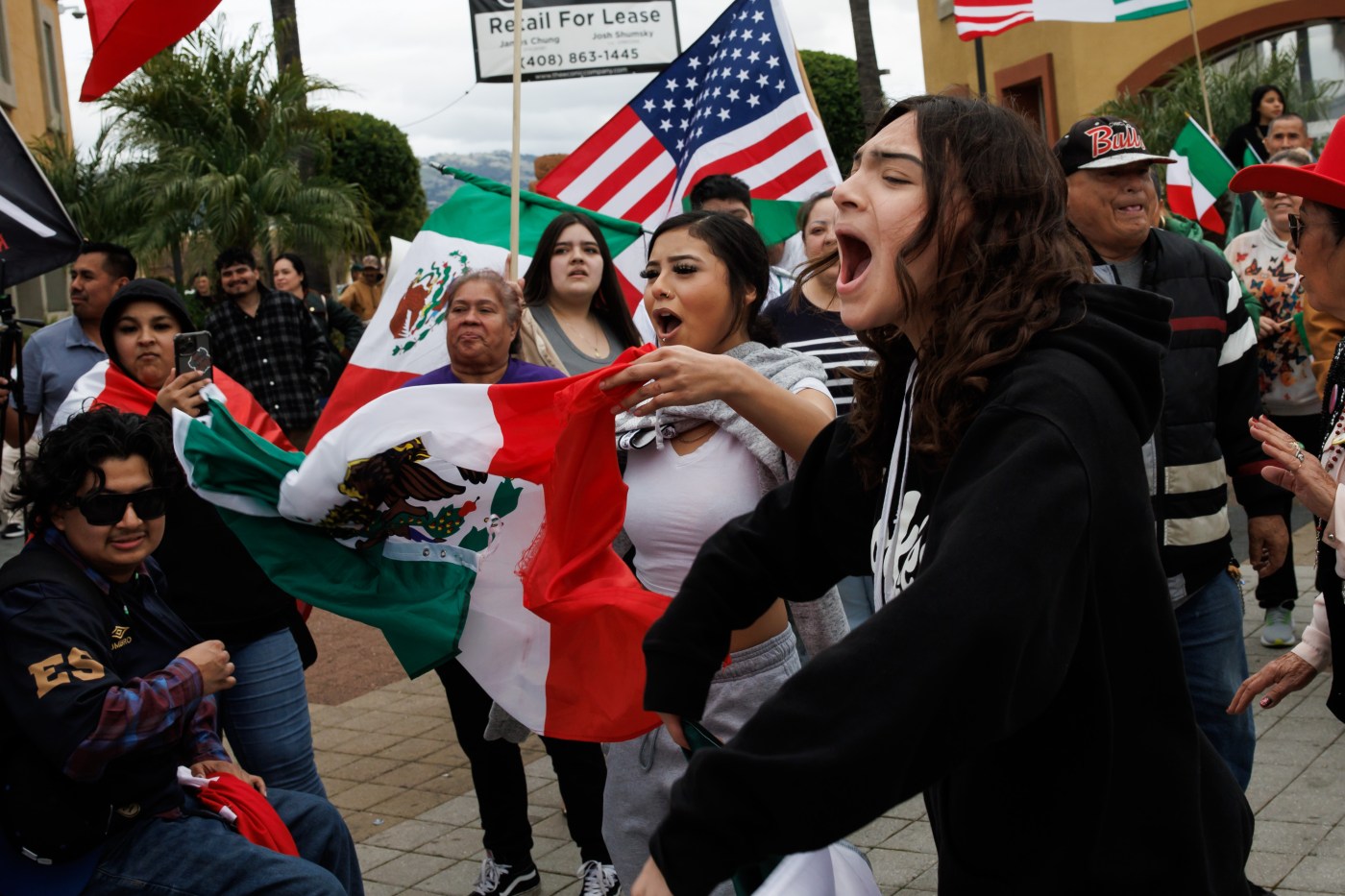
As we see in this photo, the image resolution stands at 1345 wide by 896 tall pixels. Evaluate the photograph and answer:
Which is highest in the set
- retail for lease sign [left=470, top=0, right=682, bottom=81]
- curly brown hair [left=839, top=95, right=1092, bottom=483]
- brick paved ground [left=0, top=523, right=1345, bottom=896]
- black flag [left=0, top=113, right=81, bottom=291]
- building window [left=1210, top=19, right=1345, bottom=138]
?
retail for lease sign [left=470, top=0, right=682, bottom=81]

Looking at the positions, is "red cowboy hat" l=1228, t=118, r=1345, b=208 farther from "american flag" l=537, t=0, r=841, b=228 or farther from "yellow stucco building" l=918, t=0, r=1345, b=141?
"yellow stucco building" l=918, t=0, r=1345, b=141

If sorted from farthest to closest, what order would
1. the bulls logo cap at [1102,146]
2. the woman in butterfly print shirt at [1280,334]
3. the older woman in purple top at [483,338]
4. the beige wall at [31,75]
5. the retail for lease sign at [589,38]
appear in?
the beige wall at [31,75], the retail for lease sign at [589,38], the woman in butterfly print shirt at [1280,334], the older woman in purple top at [483,338], the bulls logo cap at [1102,146]

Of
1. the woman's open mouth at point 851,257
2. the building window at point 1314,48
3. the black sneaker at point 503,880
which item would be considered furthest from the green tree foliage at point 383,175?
the woman's open mouth at point 851,257

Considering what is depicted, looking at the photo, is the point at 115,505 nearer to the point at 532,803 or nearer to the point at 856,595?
the point at 532,803

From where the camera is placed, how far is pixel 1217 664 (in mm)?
4012

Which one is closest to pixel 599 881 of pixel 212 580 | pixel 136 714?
pixel 212 580

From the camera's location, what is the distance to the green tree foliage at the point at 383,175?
38.3 metres

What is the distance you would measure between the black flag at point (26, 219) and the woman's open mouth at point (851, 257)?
366 centimetres

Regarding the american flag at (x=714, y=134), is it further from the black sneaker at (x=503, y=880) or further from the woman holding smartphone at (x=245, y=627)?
the black sneaker at (x=503, y=880)

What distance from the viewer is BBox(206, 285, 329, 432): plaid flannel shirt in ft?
31.1

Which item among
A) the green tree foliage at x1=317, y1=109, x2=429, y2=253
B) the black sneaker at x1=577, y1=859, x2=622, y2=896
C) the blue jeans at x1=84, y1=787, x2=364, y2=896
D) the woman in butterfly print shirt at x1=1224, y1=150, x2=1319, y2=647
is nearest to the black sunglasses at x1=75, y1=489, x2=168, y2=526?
the blue jeans at x1=84, y1=787, x2=364, y2=896

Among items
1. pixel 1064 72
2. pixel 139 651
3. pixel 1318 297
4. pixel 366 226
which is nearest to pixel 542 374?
pixel 139 651

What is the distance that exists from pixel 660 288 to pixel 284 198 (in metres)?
15.8

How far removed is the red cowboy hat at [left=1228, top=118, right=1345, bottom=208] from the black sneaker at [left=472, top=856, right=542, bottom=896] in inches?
123
